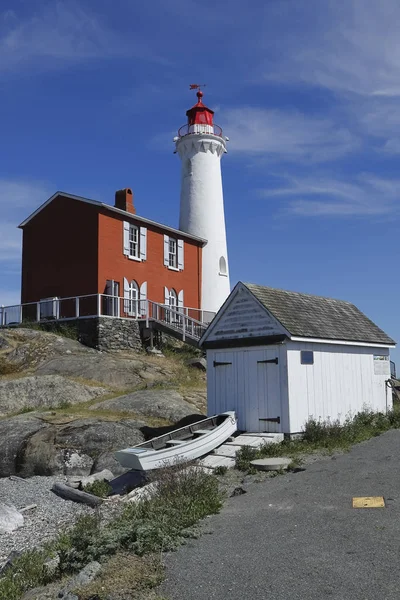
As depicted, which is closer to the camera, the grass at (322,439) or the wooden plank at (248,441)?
the grass at (322,439)

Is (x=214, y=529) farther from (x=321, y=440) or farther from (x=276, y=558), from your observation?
(x=321, y=440)

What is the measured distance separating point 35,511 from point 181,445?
10.4ft

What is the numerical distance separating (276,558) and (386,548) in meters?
1.28

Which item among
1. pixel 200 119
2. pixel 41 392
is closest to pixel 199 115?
pixel 200 119

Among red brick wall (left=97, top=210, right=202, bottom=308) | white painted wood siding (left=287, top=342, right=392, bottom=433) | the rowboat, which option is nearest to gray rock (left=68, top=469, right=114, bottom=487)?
the rowboat

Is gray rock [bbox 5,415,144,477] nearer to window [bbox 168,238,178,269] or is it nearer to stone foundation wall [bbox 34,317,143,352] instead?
stone foundation wall [bbox 34,317,143,352]

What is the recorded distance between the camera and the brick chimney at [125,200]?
32034 millimetres

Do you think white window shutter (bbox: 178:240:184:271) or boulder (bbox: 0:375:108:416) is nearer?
boulder (bbox: 0:375:108:416)

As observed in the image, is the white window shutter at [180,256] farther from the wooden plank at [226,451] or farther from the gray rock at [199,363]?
the wooden plank at [226,451]

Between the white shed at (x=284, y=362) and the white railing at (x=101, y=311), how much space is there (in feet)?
38.9

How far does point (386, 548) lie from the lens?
7.09m

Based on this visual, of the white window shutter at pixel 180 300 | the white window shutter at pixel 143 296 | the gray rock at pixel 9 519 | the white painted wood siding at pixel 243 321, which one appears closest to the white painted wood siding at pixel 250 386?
the white painted wood siding at pixel 243 321

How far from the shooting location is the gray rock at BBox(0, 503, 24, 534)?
11.1m

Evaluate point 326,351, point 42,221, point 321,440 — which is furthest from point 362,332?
point 42,221
